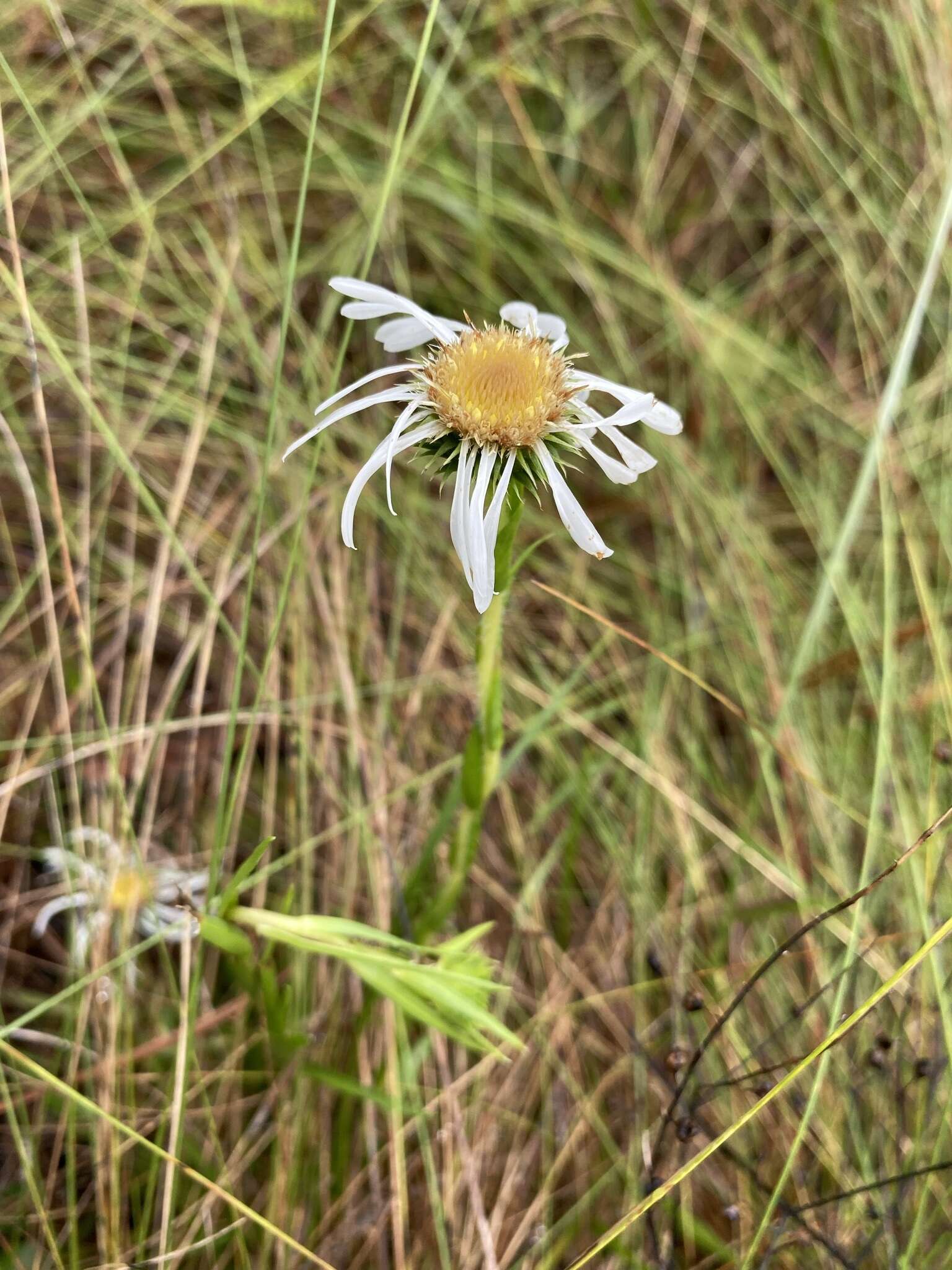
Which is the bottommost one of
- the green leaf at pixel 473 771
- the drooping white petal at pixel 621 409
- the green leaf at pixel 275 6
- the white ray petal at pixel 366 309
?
the green leaf at pixel 473 771

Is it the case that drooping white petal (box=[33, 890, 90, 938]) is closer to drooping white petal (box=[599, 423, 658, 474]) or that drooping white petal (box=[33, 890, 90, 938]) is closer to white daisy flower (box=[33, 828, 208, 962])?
white daisy flower (box=[33, 828, 208, 962])

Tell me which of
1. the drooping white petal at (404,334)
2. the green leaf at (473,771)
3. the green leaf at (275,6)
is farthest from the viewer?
the green leaf at (275,6)

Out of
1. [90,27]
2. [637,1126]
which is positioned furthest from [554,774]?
[90,27]

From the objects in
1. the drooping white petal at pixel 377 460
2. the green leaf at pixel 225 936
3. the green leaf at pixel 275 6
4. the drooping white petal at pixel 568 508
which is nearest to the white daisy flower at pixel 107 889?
the green leaf at pixel 225 936

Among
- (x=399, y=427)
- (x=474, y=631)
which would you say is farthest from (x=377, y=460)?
(x=474, y=631)

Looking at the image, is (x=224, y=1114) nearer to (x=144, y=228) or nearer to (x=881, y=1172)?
(x=881, y=1172)

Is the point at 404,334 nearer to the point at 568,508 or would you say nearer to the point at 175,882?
the point at 568,508

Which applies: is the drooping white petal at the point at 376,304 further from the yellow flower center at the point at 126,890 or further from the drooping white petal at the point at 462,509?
the yellow flower center at the point at 126,890
